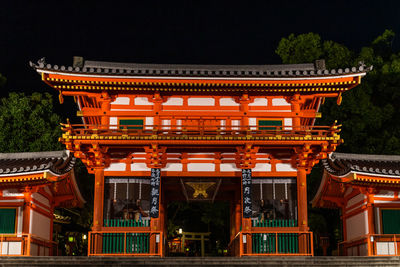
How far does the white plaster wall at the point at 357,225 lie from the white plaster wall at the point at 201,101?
7.77 meters

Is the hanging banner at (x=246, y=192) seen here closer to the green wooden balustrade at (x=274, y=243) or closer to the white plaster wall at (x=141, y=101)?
the green wooden balustrade at (x=274, y=243)

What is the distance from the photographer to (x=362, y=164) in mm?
21203

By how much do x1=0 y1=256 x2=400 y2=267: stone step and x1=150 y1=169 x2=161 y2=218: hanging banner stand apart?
261 cm

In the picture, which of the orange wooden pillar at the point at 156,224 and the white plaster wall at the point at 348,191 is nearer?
the orange wooden pillar at the point at 156,224

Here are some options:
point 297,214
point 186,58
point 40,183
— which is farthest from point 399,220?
point 186,58

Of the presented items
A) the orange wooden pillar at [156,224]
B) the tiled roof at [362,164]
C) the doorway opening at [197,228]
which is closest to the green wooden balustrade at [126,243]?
the orange wooden pillar at [156,224]

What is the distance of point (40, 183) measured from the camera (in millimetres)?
19281

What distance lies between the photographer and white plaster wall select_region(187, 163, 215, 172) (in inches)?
800

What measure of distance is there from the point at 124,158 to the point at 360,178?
9.22 metres

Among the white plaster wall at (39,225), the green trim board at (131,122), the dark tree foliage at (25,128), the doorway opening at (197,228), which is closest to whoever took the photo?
the white plaster wall at (39,225)

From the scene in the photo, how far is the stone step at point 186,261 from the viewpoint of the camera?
16.1 meters

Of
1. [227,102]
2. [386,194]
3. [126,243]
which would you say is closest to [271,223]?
[386,194]

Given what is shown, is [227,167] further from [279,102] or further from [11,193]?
[11,193]

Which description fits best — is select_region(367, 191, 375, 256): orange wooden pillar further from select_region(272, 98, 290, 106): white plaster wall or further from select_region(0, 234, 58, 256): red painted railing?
select_region(0, 234, 58, 256): red painted railing
